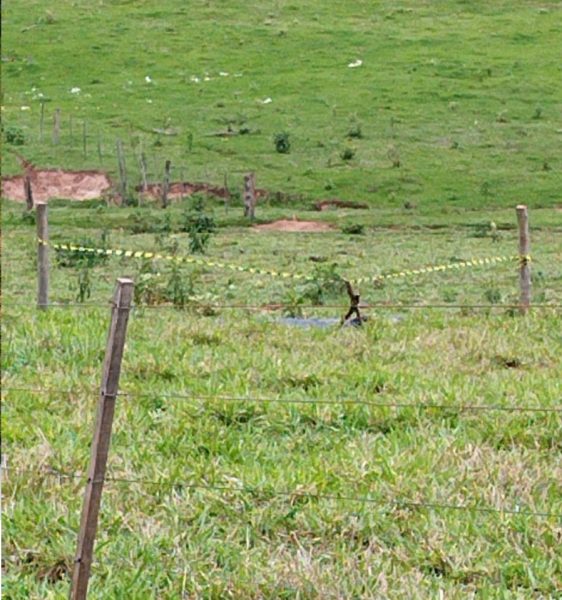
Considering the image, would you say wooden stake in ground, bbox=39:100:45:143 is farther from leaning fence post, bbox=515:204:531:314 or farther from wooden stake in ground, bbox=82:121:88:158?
leaning fence post, bbox=515:204:531:314

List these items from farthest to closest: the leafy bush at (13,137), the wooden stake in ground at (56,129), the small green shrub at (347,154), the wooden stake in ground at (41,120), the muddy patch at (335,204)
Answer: the wooden stake in ground at (41,120), the wooden stake in ground at (56,129), the leafy bush at (13,137), the small green shrub at (347,154), the muddy patch at (335,204)

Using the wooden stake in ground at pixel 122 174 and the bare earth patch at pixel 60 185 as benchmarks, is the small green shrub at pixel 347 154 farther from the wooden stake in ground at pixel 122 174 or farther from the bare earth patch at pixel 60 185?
the bare earth patch at pixel 60 185

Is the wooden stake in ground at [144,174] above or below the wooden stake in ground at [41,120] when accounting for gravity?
above

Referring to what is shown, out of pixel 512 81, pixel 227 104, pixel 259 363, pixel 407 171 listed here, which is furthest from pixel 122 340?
pixel 227 104

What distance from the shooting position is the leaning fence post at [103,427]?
3916 mm

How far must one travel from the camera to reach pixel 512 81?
33375mm

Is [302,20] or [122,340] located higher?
[122,340]

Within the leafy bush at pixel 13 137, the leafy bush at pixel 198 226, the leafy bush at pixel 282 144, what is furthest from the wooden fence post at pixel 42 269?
the leafy bush at pixel 13 137

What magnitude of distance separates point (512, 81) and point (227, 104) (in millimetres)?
7948

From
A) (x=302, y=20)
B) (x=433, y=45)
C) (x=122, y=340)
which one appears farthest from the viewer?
(x=302, y=20)

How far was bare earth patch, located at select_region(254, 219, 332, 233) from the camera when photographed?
23.3 metres

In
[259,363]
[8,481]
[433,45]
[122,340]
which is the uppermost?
[122,340]

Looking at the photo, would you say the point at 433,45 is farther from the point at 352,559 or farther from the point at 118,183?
the point at 352,559

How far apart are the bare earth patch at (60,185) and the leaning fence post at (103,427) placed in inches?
1001
